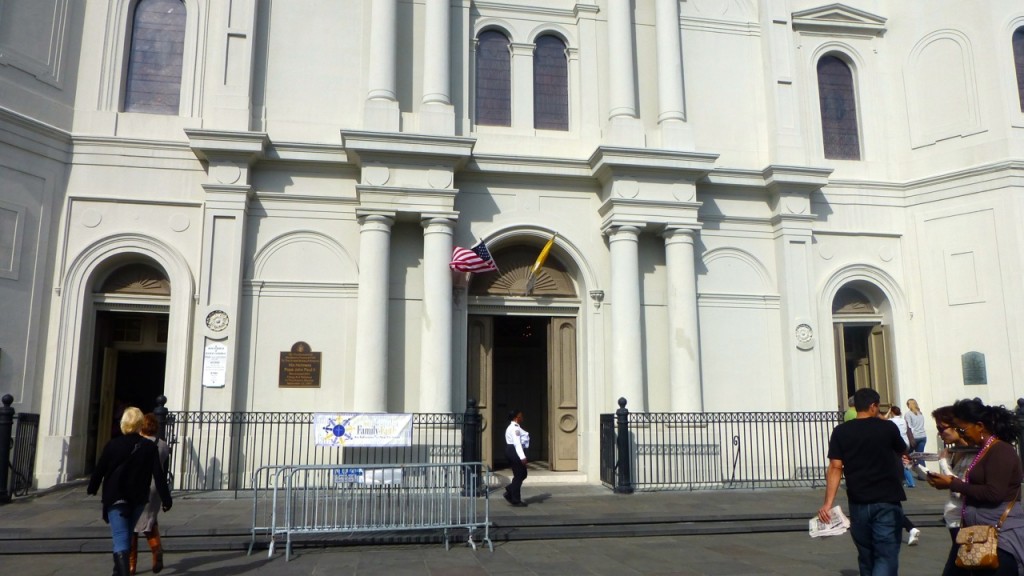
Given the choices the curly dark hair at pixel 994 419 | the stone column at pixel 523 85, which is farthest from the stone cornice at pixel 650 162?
the curly dark hair at pixel 994 419

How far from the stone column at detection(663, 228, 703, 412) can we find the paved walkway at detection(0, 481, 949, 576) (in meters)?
2.91

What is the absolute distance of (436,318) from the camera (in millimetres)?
14586

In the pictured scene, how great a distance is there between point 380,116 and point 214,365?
18.7 ft

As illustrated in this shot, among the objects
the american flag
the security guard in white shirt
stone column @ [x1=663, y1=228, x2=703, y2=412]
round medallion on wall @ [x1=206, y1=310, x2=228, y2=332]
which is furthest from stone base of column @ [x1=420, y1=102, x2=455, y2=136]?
the security guard in white shirt

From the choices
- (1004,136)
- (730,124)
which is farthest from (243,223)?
(1004,136)

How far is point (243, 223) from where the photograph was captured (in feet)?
47.9

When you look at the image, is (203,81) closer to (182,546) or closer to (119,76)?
(119,76)

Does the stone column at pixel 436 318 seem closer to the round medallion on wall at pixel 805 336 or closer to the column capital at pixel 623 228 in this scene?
the column capital at pixel 623 228

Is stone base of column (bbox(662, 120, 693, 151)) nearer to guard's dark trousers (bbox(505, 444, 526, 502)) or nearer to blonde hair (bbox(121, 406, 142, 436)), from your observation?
guard's dark trousers (bbox(505, 444, 526, 502))

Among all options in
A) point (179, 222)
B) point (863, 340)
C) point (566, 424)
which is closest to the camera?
point (179, 222)

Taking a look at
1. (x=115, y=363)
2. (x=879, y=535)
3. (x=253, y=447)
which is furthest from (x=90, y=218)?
(x=879, y=535)

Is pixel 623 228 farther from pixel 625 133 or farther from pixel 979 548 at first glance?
pixel 979 548

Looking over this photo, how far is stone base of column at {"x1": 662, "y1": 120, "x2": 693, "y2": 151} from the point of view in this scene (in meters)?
16.3

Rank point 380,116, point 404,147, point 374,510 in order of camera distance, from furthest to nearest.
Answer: point 380,116, point 404,147, point 374,510
